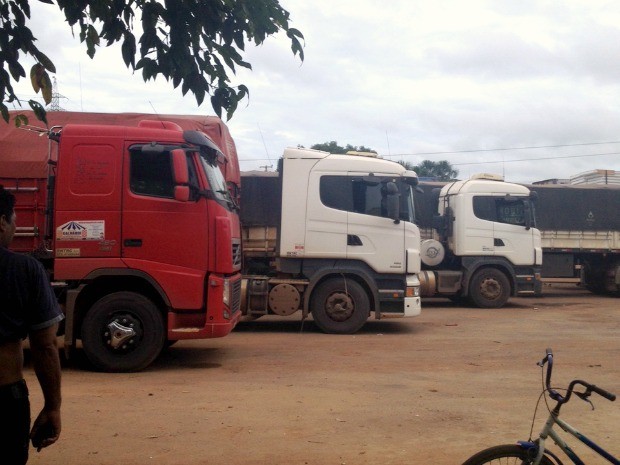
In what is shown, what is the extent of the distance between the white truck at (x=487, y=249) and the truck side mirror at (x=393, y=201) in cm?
469

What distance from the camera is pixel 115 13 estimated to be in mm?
4297

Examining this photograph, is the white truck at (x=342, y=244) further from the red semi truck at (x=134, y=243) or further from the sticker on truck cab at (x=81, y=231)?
the sticker on truck cab at (x=81, y=231)

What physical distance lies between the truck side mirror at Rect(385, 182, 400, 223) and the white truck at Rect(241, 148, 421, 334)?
2 cm

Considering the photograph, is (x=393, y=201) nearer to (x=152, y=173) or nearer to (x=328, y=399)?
(x=152, y=173)

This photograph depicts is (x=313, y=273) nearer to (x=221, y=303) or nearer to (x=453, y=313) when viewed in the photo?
(x=221, y=303)

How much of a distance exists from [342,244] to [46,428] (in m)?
8.44

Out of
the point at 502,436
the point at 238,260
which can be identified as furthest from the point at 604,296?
the point at 502,436

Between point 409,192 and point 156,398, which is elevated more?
point 409,192

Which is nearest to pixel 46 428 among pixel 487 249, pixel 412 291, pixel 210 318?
pixel 210 318

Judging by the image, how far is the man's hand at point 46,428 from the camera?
3.22 m

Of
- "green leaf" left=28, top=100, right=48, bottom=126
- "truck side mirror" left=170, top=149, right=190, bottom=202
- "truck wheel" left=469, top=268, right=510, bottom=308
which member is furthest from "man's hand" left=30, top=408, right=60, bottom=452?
"truck wheel" left=469, top=268, right=510, bottom=308

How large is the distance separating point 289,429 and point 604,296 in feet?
52.4

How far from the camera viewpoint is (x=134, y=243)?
322 inches

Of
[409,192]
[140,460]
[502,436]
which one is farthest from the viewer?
[409,192]
